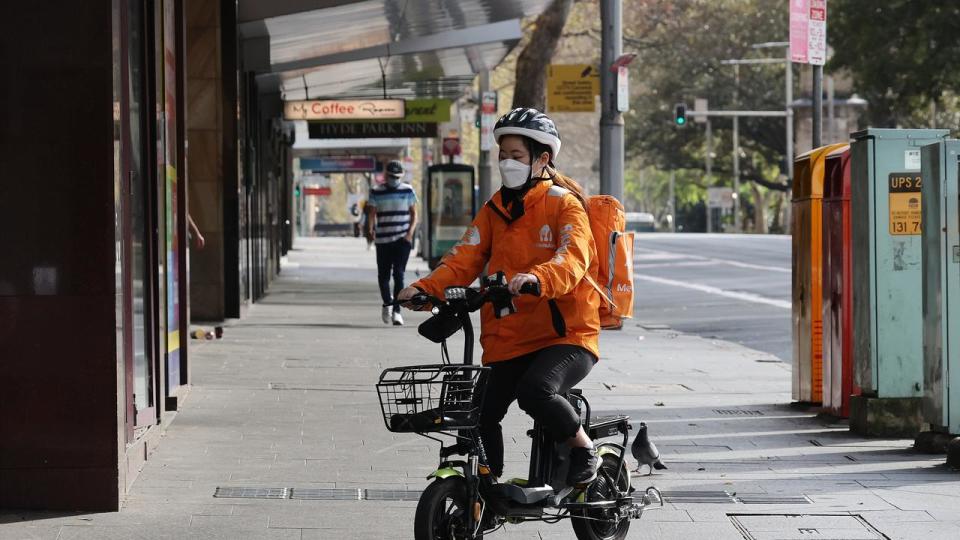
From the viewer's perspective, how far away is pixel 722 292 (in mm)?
25250

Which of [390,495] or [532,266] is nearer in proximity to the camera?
[532,266]

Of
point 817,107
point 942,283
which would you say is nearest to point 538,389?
point 942,283

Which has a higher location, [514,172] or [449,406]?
[514,172]

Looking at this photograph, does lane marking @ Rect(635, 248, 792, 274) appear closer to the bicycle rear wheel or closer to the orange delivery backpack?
the orange delivery backpack

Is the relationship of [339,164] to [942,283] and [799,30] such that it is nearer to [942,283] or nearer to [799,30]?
[799,30]

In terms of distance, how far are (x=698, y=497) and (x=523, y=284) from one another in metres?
2.39

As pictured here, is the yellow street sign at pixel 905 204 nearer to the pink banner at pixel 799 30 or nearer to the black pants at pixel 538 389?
the pink banner at pixel 799 30

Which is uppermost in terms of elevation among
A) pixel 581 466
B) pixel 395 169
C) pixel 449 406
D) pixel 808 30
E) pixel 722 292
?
pixel 808 30

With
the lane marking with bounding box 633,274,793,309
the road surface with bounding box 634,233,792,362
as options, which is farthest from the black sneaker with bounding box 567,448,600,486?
the lane marking with bounding box 633,274,793,309

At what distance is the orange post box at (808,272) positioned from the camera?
1005 centimetres

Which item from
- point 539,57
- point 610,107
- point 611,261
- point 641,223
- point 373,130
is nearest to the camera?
point 611,261

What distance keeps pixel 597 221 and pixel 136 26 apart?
113 inches

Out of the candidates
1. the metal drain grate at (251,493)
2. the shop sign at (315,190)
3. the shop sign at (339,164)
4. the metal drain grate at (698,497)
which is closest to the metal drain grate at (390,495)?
the metal drain grate at (251,493)

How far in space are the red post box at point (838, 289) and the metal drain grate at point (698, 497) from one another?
2491 mm
